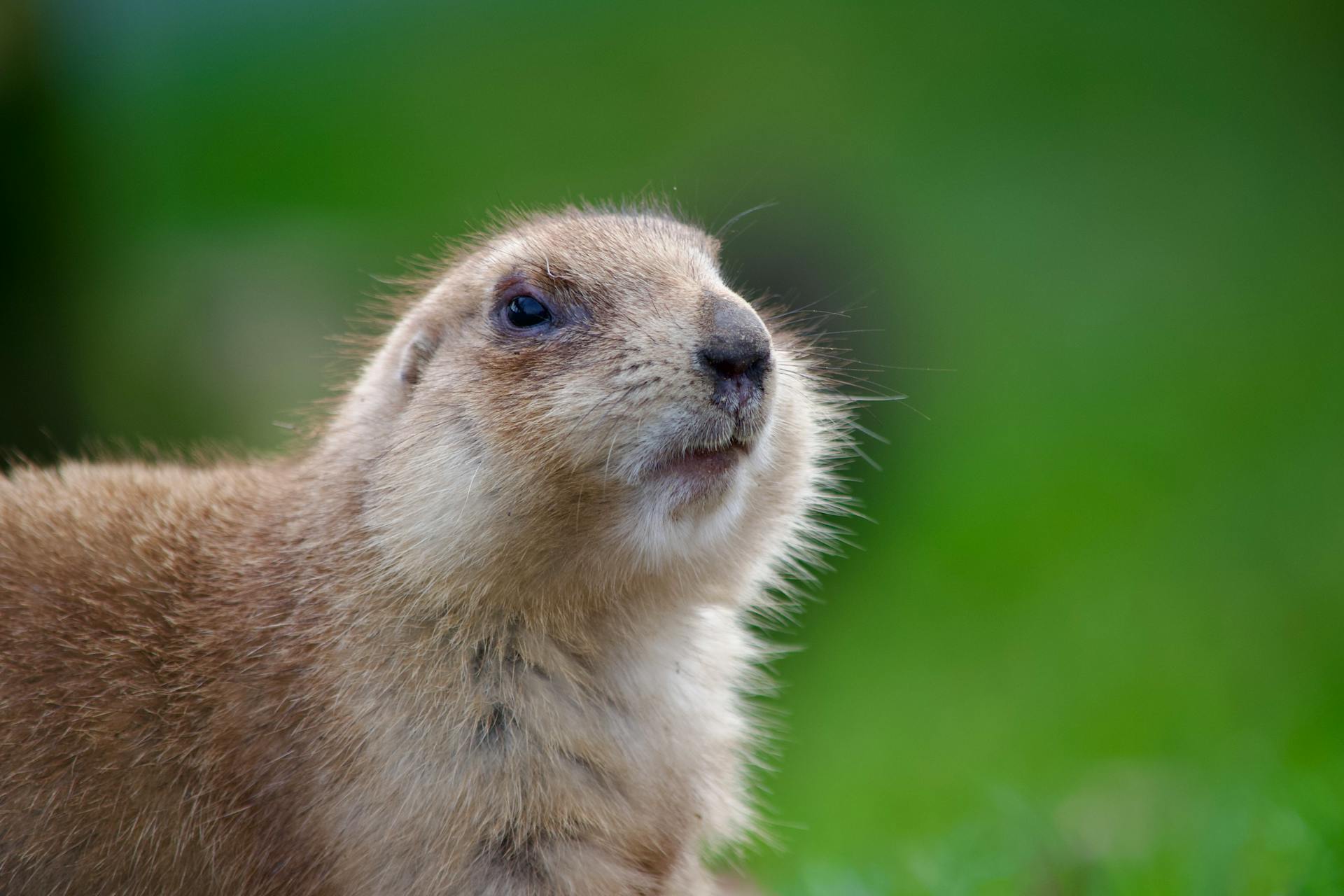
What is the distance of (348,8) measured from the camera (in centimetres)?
1597

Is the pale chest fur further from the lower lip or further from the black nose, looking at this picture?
the black nose

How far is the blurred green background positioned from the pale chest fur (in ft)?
Result: 6.33

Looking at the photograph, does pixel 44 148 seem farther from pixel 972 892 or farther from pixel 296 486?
pixel 972 892

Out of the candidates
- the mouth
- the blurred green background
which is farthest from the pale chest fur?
the blurred green background

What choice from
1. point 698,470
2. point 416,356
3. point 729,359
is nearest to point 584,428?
point 698,470

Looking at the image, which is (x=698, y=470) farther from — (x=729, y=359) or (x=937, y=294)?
(x=937, y=294)

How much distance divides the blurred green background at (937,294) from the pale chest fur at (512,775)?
193cm

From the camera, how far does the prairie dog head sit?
3947 mm

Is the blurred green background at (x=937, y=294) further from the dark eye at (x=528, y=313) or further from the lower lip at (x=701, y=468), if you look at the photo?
the lower lip at (x=701, y=468)

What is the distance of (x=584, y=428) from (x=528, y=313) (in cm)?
58

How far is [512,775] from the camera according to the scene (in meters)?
4.04

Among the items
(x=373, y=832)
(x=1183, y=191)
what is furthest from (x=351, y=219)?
(x=373, y=832)

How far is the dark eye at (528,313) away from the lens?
4.32m

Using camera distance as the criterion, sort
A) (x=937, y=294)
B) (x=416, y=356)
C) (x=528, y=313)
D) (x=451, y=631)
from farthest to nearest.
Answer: (x=937, y=294) < (x=416, y=356) < (x=528, y=313) < (x=451, y=631)
